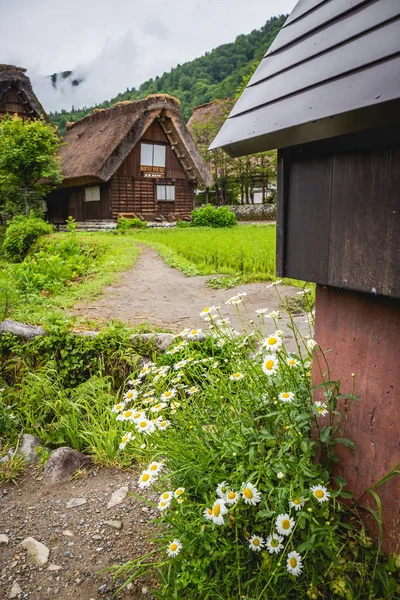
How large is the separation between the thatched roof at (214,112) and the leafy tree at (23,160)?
1514cm

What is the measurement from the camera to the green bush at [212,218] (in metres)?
20.5

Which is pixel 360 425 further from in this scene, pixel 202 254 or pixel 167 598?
pixel 202 254

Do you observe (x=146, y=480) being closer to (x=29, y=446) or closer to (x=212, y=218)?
(x=29, y=446)

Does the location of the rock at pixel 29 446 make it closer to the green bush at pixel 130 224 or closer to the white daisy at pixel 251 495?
the white daisy at pixel 251 495

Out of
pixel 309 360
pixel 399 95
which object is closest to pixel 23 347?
pixel 309 360

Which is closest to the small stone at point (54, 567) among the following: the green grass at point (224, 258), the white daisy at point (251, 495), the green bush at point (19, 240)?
the white daisy at point (251, 495)

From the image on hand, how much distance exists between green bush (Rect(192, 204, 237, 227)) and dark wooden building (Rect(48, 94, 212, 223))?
184 cm

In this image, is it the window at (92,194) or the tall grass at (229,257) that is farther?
the window at (92,194)

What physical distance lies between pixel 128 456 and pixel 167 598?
4.64 ft

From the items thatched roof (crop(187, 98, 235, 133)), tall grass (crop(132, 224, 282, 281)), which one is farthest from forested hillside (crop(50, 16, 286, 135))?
tall grass (crop(132, 224, 282, 281))

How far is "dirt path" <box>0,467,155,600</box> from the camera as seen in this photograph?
1901 millimetres

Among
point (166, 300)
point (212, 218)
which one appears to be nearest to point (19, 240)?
point (166, 300)

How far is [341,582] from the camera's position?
142 centimetres

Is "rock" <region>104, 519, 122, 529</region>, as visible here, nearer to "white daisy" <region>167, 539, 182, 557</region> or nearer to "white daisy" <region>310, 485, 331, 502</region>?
"white daisy" <region>167, 539, 182, 557</region>
